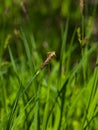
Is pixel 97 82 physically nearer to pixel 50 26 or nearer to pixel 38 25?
pixel 38 25

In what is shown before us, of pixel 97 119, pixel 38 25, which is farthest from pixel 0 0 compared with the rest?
pixel 97 119

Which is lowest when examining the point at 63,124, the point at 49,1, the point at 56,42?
the point at 56,42

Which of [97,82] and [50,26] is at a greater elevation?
[97,82]

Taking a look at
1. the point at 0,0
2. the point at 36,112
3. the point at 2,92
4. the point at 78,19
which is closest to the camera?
the point at 36,112

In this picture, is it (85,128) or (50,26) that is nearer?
(85,128)

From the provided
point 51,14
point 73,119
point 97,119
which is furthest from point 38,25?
point 97,119

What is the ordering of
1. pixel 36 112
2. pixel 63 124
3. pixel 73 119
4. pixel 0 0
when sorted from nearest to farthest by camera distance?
pixel 36 112, pixel 63 124, pixel 73 119, pixel 0 0

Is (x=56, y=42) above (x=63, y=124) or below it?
below

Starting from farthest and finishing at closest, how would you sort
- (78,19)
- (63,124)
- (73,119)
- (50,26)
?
(50,26) → (78,19) → (73,119) → (63,124)

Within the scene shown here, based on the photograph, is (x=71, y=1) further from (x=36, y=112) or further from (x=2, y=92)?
(x=36, y=112)
